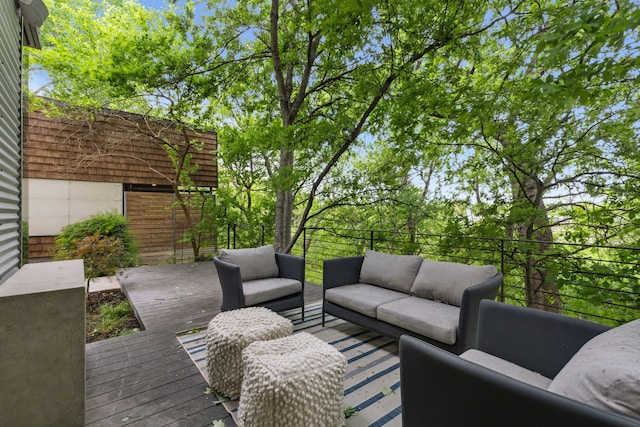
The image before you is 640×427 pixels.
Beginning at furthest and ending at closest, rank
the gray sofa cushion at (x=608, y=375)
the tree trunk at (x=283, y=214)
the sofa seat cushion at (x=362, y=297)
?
the tree trunk at (x=283, y=214) < the sofa seat cushion at (x=362, y=297) < the gray sofa cushion at (x=608, y=375)

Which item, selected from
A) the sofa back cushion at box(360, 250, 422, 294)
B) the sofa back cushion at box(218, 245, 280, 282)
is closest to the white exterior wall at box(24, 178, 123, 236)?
the sofa back cushion at box(218, 245, 280, 282)

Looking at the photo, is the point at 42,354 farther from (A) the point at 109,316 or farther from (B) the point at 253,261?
(A) the point at 109,316

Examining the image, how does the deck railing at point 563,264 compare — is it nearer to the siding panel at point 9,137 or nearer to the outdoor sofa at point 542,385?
the outdoor sofa at point 542,385

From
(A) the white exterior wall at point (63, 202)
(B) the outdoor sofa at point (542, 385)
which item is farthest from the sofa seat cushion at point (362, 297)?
(A) the white exterior wall at point (63, 202)

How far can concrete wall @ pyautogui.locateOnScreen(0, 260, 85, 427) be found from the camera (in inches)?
60.3

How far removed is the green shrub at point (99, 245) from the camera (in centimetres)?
468

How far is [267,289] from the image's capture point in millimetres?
3129

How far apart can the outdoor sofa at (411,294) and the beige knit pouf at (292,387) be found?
954 millimetres

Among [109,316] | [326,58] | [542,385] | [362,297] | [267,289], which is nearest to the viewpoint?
[542,385]

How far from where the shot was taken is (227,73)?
550cm

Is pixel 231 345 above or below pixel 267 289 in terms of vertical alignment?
below

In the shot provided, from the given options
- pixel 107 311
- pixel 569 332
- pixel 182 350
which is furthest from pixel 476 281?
pixel 107 311

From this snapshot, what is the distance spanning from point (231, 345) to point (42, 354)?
104cm

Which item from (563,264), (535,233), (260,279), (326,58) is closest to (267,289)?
(260,279)
